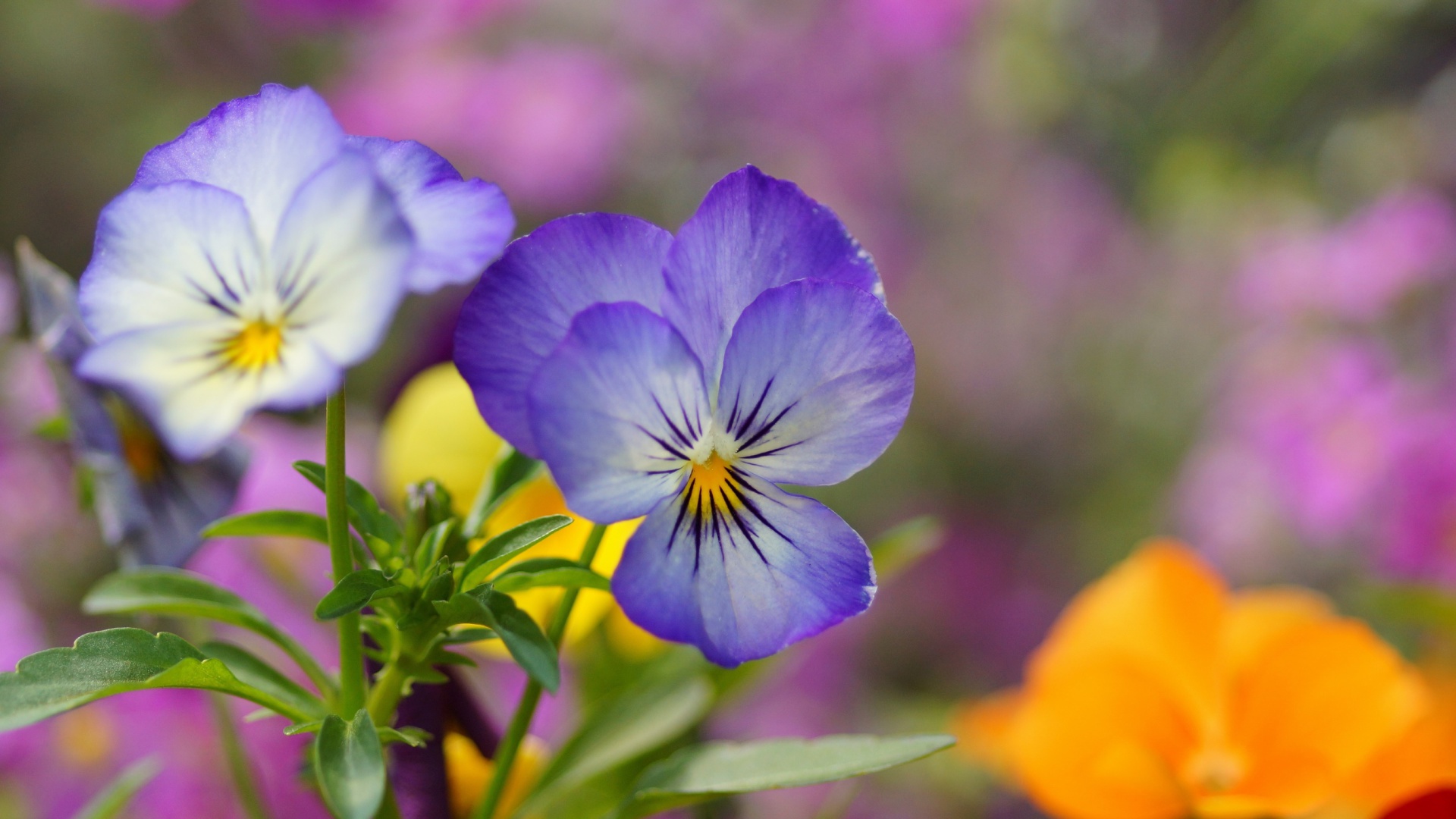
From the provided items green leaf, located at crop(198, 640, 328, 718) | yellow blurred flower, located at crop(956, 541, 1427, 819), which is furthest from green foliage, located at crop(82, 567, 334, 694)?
yellow blurred flower, located at crop(956, 541, 1427, 819)

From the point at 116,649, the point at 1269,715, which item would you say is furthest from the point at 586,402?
the point at 1269,715

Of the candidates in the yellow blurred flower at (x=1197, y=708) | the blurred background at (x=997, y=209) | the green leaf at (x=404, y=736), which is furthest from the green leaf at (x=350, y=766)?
the blurred background at (x=997, y=209)

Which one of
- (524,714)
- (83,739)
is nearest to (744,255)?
(524,714)

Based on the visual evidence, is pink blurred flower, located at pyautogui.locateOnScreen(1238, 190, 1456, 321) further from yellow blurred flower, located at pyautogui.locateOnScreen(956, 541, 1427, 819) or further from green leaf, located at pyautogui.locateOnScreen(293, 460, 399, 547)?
green leaf, located at pyautogui.locateOnScreen(293, 460, 399, 547)

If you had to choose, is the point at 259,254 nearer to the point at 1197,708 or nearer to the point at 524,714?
the point at 524,714

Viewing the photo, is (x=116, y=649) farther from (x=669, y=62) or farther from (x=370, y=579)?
(x=669, y=62)

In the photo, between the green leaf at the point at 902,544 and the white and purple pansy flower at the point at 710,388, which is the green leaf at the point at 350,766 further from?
the green leaf at the point at 902,544
